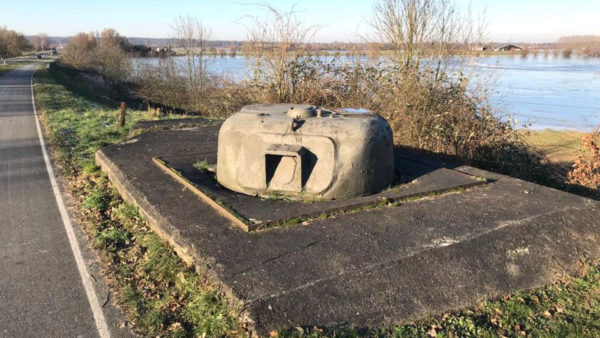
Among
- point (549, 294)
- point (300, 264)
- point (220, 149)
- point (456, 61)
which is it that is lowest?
point (549, 294)

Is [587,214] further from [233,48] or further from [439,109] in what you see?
[233,48]

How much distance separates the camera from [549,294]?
14.8ft

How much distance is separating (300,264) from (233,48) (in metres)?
10.8

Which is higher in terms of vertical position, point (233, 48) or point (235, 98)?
point (233, 48)

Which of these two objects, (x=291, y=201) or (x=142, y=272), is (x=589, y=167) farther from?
(x=142, y=272)

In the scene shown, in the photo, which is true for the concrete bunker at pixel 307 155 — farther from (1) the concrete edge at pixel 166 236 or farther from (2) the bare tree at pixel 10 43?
(2) the bare tree at pixel 10 43

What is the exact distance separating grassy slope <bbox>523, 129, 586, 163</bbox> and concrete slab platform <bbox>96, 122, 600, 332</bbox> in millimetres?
8910

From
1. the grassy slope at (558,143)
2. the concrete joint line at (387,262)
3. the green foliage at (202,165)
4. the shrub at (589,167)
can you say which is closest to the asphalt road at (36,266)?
the concrete joint line at (387,262)

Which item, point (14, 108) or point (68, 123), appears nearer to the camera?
point (68, 123)

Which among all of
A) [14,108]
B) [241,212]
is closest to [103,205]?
[241,212]

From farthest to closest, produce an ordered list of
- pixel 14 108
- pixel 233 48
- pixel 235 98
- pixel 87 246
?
pixel 14 108 < pixel 235 98 < pixel 233 48 < pixel 87 246

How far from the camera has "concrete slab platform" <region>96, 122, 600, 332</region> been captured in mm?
4004

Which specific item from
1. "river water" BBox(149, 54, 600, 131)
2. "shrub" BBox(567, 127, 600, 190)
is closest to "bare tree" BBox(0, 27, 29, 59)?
"river water" BBox(149, 54, 600, 131)

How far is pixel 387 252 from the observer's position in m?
4.70
